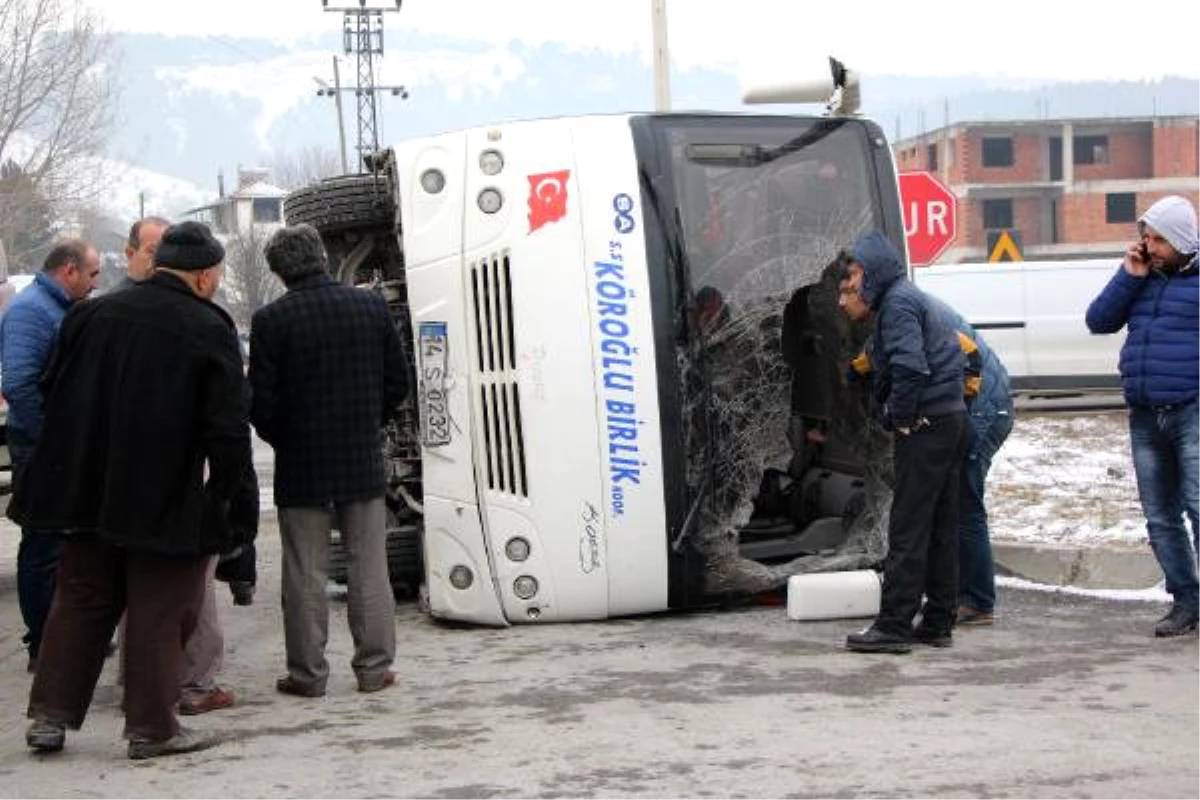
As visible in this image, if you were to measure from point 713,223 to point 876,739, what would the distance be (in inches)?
121

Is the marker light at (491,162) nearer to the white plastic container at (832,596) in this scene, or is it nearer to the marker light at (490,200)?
the marker light at (490,200)

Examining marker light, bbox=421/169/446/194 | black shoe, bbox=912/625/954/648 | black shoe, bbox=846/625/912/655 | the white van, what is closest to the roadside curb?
black shoe, bbox=912/625/954/648

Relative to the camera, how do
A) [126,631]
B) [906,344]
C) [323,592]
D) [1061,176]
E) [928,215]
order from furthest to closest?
[1061,176]
[928,215]
[906,344]
[323,592]
[126,631]

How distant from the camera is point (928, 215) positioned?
39.8 ft

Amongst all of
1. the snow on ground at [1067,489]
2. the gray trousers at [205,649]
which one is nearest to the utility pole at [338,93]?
the snow on ground at [1067,489]

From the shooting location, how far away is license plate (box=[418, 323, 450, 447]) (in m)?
7.54

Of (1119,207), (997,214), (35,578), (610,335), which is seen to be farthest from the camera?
(997,214)

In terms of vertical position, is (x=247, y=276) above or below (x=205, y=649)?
above

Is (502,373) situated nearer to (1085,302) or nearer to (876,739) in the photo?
(876,739)

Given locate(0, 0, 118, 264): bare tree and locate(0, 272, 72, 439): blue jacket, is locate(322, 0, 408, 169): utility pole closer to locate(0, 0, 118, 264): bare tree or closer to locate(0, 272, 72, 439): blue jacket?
locate(0, 0, 118, 264): bare tree

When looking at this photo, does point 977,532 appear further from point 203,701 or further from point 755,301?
point 203,701

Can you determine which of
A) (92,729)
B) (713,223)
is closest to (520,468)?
(713,223)

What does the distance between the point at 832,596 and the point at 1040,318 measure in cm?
1532

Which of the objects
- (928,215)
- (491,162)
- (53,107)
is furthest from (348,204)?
(53,107)
